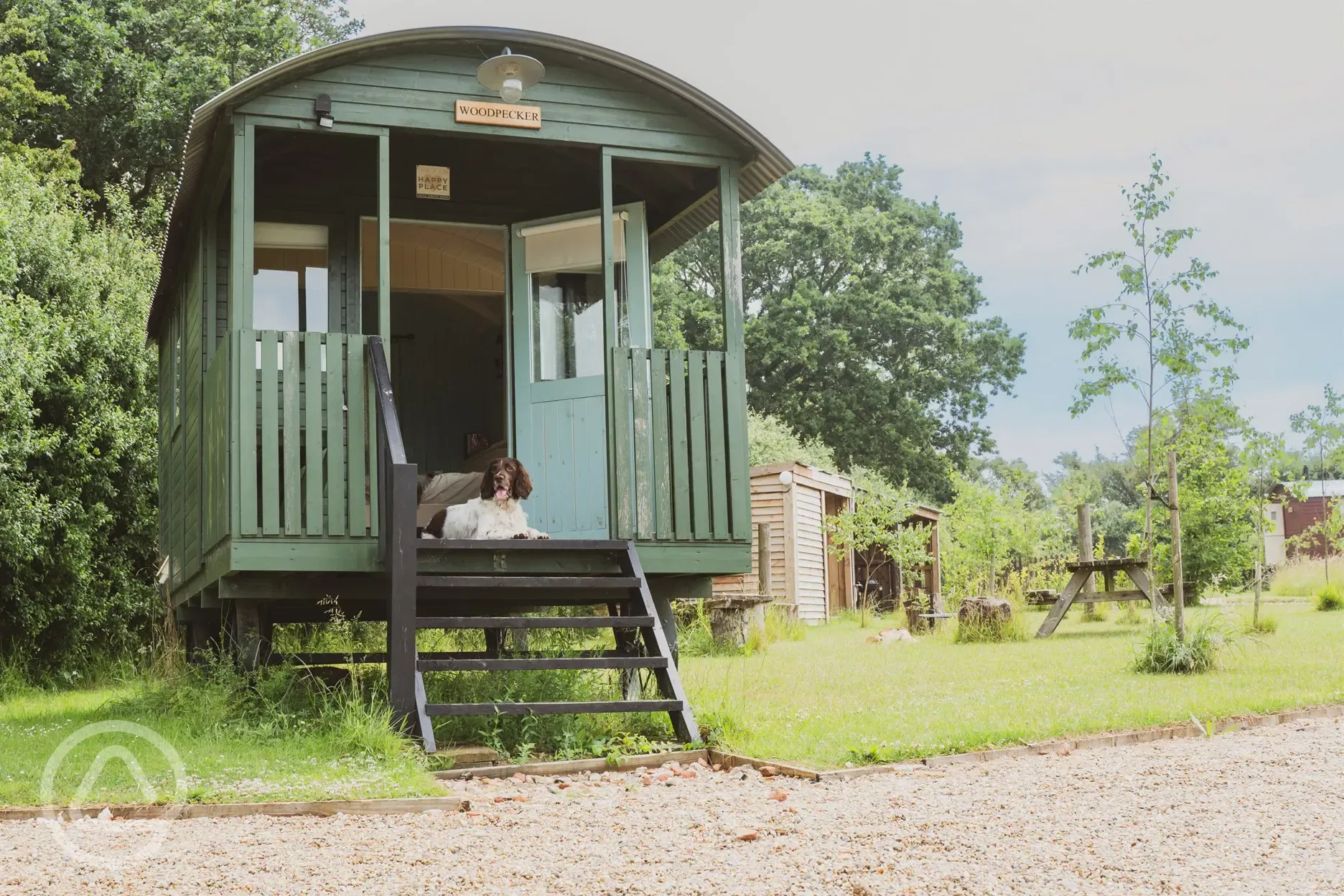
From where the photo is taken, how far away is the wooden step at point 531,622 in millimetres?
6176

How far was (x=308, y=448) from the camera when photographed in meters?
6.73

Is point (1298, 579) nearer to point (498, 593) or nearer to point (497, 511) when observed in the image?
point (498, 593)

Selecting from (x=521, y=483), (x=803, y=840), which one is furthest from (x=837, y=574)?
(x=803, y=840)

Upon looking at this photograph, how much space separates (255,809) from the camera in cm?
466

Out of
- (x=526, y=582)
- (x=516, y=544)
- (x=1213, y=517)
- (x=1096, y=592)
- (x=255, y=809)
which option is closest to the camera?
(x=255, y=809)

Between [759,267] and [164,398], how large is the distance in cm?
2622

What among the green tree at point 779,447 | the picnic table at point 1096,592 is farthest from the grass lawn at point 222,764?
the green tree at point 779,447

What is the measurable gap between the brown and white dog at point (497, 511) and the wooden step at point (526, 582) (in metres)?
0.30

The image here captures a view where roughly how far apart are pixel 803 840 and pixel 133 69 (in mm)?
20514

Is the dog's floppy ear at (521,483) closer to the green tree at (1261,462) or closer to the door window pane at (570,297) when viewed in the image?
the door window pane at (570,297)

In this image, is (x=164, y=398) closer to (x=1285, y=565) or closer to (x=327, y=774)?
(x=327, y=774)

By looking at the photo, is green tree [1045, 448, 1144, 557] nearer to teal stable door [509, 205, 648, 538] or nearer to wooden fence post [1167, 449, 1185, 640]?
wooden fence post [1167, 449, 1185, 640]

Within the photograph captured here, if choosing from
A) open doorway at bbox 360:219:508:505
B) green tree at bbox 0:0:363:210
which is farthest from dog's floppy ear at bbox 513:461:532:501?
green tree at bbox 0:0:363:210

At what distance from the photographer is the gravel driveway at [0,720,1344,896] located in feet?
11.8
